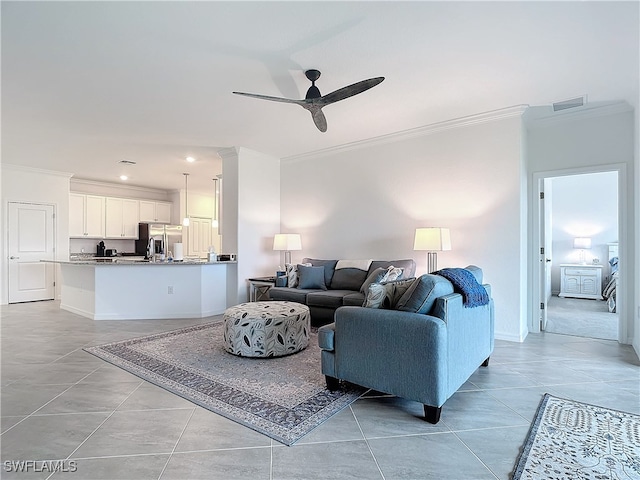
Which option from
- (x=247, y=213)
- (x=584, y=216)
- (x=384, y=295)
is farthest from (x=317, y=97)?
(x=584, y=216)

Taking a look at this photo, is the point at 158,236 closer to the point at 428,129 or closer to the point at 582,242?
the point at 428,129

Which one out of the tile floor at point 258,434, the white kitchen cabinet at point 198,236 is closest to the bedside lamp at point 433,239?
the tile floor at point 258,434

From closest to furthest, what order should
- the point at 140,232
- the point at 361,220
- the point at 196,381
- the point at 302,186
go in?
the point at 196,381
the point at 361,220
the point at 302,186
the point at 140,232

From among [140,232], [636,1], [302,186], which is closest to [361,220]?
[302,186]

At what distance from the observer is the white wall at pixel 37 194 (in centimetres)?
635

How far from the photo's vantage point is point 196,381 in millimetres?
2787

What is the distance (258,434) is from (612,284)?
6.65 meters

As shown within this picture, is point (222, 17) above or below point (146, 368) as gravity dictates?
above

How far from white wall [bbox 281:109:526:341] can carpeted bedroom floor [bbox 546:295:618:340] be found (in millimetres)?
934

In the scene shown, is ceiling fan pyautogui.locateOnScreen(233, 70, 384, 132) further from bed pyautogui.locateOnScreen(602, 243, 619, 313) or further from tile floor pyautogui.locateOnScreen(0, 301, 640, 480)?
bed pyautogui.locateOnScreen(602, 243, 619, 313)

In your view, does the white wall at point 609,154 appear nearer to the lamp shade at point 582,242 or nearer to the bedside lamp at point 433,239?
the bedside lamp at point 433,239

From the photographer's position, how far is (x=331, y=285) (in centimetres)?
511

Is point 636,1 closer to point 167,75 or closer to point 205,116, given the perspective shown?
point 167,75

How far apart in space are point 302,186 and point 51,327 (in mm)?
4220
